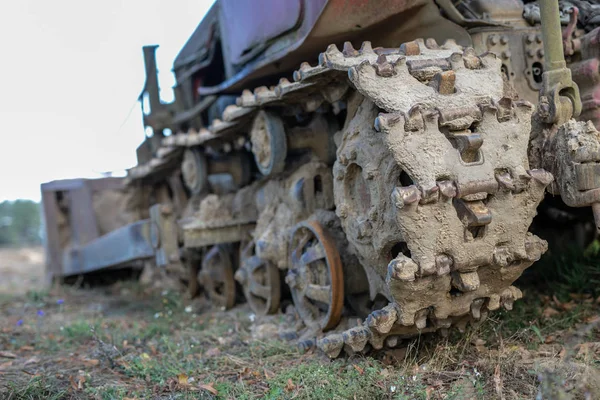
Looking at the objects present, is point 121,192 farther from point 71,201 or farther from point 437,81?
point 437,81

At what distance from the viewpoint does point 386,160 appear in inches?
114

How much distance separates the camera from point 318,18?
3.44 meters

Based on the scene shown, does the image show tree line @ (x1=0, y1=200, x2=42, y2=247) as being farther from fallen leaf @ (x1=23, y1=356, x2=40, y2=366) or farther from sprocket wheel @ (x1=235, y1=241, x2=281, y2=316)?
fallen leaf @ (x1=23, y1=356, x2=40, y2=366)

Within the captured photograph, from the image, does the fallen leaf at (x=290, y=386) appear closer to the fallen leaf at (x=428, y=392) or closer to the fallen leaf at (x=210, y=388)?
the fallen leaf at (x=210, y=388)

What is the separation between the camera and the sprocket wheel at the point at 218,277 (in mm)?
4996

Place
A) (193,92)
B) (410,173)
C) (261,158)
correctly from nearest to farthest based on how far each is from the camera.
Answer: (410,173), (261,158), (193,92)

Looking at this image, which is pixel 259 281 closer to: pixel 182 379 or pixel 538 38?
pixel 182 379

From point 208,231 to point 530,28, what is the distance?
2.31 meters

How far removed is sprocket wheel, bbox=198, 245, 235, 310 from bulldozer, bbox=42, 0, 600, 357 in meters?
0.02

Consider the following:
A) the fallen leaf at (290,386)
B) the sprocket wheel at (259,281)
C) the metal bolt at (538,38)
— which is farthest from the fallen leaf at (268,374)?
the metal bolt at (538,38)

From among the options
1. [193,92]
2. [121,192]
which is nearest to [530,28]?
[193,92]

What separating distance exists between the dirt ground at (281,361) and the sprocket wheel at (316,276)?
0.69 ft

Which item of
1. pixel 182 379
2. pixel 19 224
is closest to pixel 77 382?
pixel 182 379

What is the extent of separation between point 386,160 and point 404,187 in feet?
1.13
